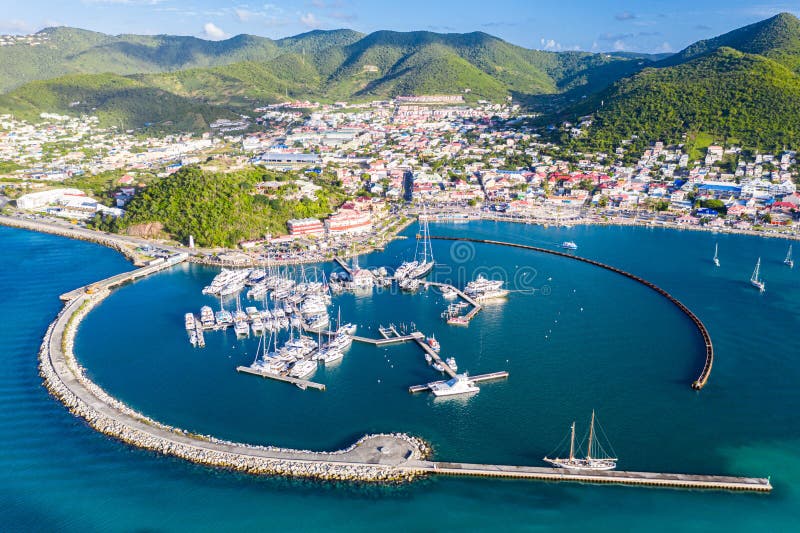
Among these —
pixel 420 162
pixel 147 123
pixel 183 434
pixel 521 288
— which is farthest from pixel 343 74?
pixel 183 434

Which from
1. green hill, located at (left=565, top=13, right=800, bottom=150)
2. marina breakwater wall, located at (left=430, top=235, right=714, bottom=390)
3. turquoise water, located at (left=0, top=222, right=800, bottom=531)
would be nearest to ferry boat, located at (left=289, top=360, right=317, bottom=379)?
turquoise water, located at (left=0, top=222, right=800, bottom=531)

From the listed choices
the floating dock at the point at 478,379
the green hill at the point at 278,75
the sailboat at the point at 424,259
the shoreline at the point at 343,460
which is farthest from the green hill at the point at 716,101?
the shoreline at the point at 343,460

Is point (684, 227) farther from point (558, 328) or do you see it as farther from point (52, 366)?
point (52, 366)

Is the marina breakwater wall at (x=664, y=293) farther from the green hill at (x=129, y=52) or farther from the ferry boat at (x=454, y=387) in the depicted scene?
the green hill at (x=129, y=52)

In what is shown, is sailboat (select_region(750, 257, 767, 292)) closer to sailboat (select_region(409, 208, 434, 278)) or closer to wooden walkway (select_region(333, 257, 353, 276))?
sailboat (select_region(409, 208, 434, 278))

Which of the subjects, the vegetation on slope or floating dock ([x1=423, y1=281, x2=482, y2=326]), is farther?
the vegetation on slope

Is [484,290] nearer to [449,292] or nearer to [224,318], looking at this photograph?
[449,292]
